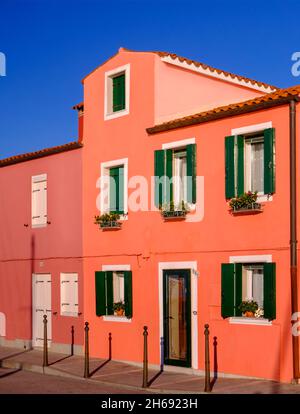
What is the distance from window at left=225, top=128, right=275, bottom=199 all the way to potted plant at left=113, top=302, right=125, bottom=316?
468 cm

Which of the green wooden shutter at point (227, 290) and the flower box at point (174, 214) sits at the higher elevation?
the flower box at point (174, 214)

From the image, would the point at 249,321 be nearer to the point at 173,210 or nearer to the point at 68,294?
the point at 173,210

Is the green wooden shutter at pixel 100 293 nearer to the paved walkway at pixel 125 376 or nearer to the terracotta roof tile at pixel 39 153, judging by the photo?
the paved walkway at pixel 125 376

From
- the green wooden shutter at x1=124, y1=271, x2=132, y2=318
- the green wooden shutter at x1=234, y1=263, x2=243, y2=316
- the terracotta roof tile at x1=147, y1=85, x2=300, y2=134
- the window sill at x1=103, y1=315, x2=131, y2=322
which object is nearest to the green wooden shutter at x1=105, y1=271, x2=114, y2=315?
the window sill at x1=103, y1=315, x2=131, y2=322

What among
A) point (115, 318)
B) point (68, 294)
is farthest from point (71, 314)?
point (115, 318)

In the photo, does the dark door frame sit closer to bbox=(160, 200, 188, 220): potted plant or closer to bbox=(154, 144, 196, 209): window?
bbox=(160, 200, 188, 220): potted plant

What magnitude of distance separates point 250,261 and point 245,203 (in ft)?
4.04

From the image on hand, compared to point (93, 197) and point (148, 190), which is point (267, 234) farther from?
point (93, 197)

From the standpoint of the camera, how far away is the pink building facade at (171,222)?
50.2ft

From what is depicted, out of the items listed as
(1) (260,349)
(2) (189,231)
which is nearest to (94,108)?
(2) (189,231)

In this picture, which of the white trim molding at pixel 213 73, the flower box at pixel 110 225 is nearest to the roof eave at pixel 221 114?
the white trim molding at pixel 213 73

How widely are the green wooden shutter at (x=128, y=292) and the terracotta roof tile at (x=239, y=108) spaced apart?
3.64 meters

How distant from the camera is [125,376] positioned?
16672 millimetres

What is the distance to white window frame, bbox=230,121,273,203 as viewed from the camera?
50.8ft
